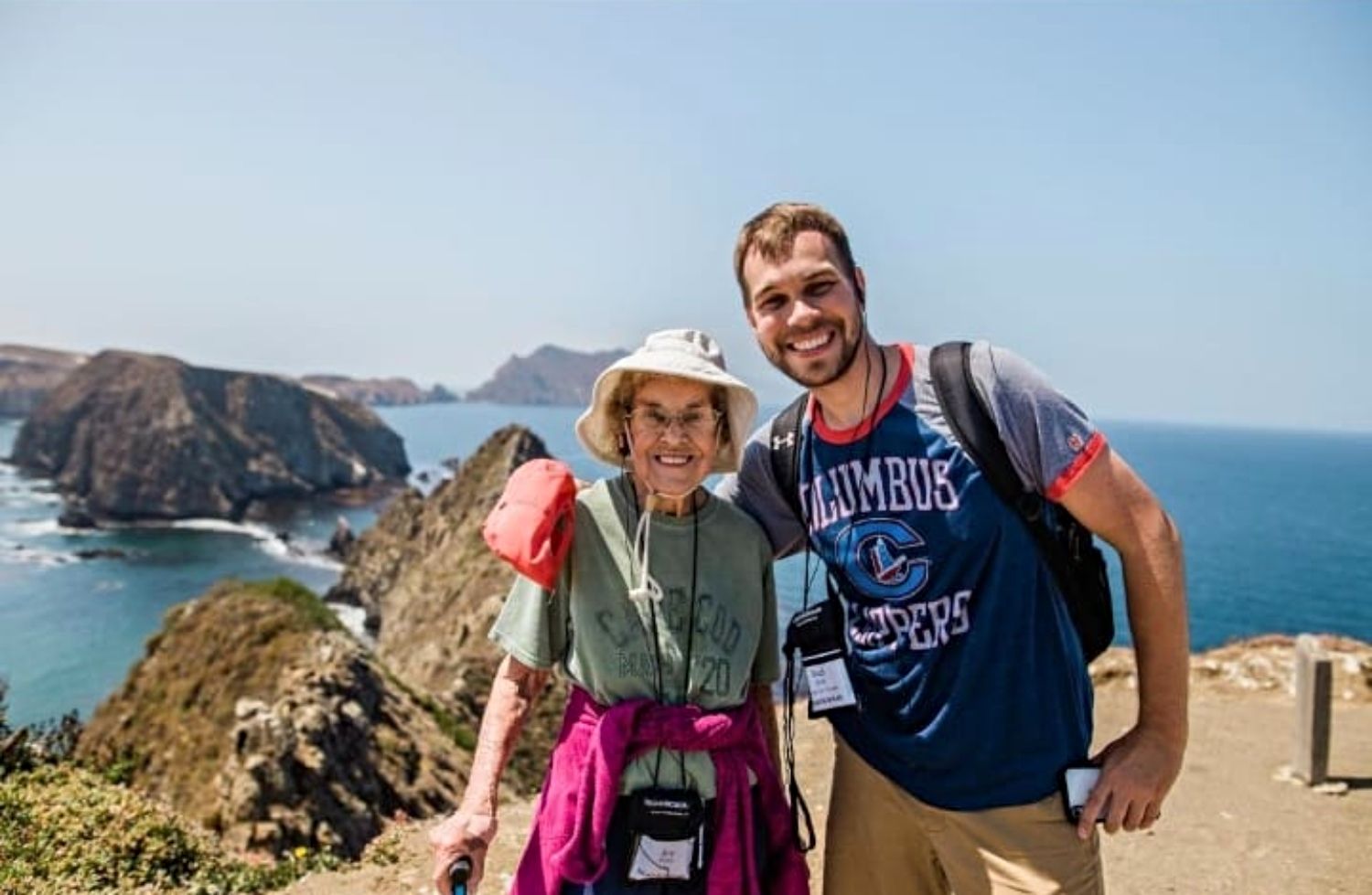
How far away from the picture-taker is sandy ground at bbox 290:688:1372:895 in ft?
22.7

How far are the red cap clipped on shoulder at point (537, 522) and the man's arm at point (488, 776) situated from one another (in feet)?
1.12

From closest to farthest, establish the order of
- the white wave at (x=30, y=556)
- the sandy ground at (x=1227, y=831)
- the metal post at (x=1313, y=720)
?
the sandy ground at (x=1227, y=831)
the metal post at (x=1313, y=720)
the white wave at (x=30, y=556)

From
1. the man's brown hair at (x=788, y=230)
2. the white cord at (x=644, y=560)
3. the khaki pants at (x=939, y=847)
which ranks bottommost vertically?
the khaki pants at (x=939, y=847)

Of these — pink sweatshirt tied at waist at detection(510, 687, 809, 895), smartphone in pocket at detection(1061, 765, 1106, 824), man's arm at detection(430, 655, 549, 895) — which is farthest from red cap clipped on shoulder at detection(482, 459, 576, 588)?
smartphone in pocket at detection(1061, 765, 1106, 824)

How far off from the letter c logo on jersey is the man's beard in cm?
48

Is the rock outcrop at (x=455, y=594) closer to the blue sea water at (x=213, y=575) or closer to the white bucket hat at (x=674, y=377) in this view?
the blue sea water at (x=213, y=575)

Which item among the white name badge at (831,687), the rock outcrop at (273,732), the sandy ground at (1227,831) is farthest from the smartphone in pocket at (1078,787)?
the rock outcrop at (273,732)

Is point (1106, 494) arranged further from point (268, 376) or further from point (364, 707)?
point (268, 376)

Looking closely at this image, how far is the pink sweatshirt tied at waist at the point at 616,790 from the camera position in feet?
9.20

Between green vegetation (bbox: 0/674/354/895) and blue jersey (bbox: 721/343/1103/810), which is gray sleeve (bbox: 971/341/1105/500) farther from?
green vegetation (bbox: 0/674/354/895)

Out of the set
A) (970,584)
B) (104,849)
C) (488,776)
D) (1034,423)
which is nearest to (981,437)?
(1034,423)

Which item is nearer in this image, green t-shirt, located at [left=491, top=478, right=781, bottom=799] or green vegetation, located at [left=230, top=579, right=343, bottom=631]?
green t-shirt, located at [left=491, top=478, right=781, bottom=799]

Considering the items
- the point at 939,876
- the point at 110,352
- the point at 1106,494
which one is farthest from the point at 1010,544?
the point at 110,352

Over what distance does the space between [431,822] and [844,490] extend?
6.50 m
